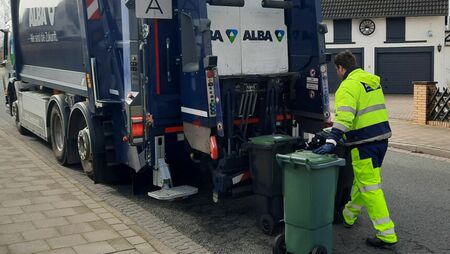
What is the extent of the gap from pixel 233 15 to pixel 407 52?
2294 centimetres

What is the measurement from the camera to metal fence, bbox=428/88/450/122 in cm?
1266

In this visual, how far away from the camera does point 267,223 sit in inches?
203

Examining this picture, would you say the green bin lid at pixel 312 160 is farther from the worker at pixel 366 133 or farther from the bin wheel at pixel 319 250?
the bin wheel at pixel 319 250

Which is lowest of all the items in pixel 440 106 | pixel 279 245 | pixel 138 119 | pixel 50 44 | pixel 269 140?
pixel 279 245

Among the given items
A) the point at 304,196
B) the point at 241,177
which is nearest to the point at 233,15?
the point at 241,177

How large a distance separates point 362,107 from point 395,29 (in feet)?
77.7

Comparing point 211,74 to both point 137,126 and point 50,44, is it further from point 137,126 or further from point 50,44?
point 50,44

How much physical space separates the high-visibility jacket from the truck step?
1851 millimetres

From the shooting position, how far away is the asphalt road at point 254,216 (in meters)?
5.00

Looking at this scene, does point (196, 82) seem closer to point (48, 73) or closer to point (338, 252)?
point (338, 252)

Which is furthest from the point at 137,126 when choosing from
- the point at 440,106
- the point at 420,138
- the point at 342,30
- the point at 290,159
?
the point at 342,30

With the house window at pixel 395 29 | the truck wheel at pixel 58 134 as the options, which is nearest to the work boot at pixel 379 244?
the truck wheel at pixel 58 134

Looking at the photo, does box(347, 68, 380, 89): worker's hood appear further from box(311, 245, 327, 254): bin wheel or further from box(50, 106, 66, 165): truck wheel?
box(50, 106, 66, 165): truck wheel

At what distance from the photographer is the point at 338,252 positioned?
189 inches
